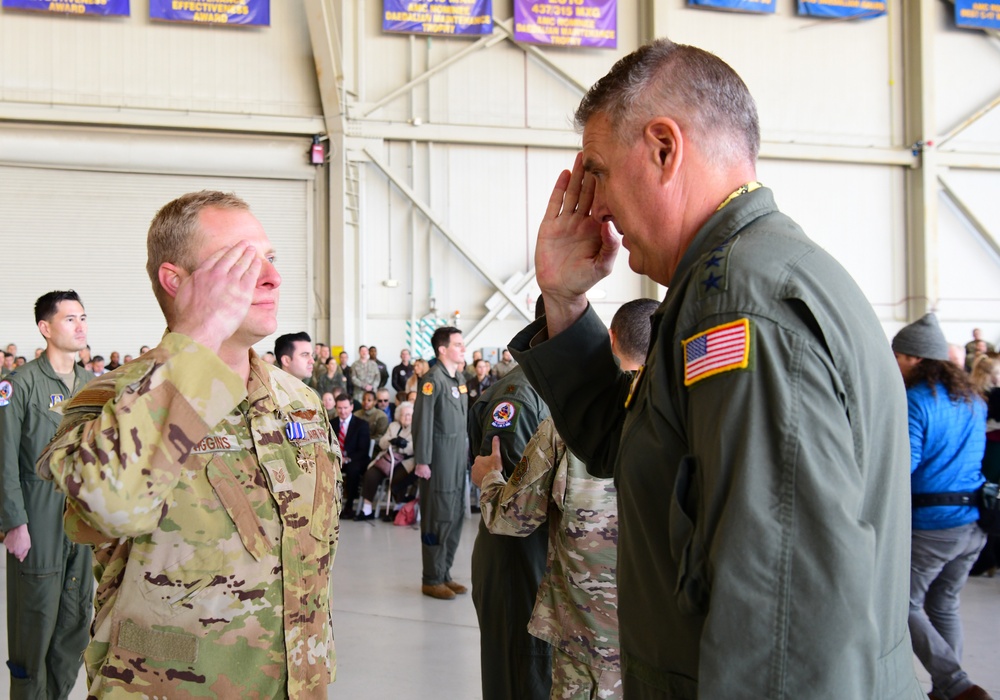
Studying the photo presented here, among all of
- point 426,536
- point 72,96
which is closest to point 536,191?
point 72,96

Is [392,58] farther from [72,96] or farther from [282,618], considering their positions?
[282,618]

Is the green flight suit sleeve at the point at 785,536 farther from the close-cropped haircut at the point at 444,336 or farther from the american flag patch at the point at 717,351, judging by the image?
the close-cropped haircut at the point at 444,336

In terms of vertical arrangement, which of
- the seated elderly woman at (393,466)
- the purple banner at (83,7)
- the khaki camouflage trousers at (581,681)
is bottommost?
the seated elderly woman at (393,466)

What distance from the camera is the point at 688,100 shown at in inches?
45.8

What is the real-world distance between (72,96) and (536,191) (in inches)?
279

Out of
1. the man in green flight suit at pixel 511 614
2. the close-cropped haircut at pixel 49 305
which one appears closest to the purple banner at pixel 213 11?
the close-cropped haircut at pixel 49 305

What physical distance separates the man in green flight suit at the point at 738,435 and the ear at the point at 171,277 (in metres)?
0.88

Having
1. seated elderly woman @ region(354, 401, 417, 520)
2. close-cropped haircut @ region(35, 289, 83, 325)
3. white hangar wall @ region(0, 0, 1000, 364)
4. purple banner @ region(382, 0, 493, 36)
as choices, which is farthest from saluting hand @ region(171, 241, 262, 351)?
purple banner @ region(382, 0, 493, 36)

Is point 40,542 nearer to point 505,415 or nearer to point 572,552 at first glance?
point 505,415

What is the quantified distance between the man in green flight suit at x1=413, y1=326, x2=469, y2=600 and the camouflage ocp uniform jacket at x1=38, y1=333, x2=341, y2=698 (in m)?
3.93

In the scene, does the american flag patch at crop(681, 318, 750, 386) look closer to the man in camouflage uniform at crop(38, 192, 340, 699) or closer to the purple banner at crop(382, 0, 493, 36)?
the man in camouflage uniform at crop(38, 192, 340, 699)

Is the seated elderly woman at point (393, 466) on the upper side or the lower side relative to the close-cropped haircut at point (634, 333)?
lower

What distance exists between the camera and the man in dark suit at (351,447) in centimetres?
894

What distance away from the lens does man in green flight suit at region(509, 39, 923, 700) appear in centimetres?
89
